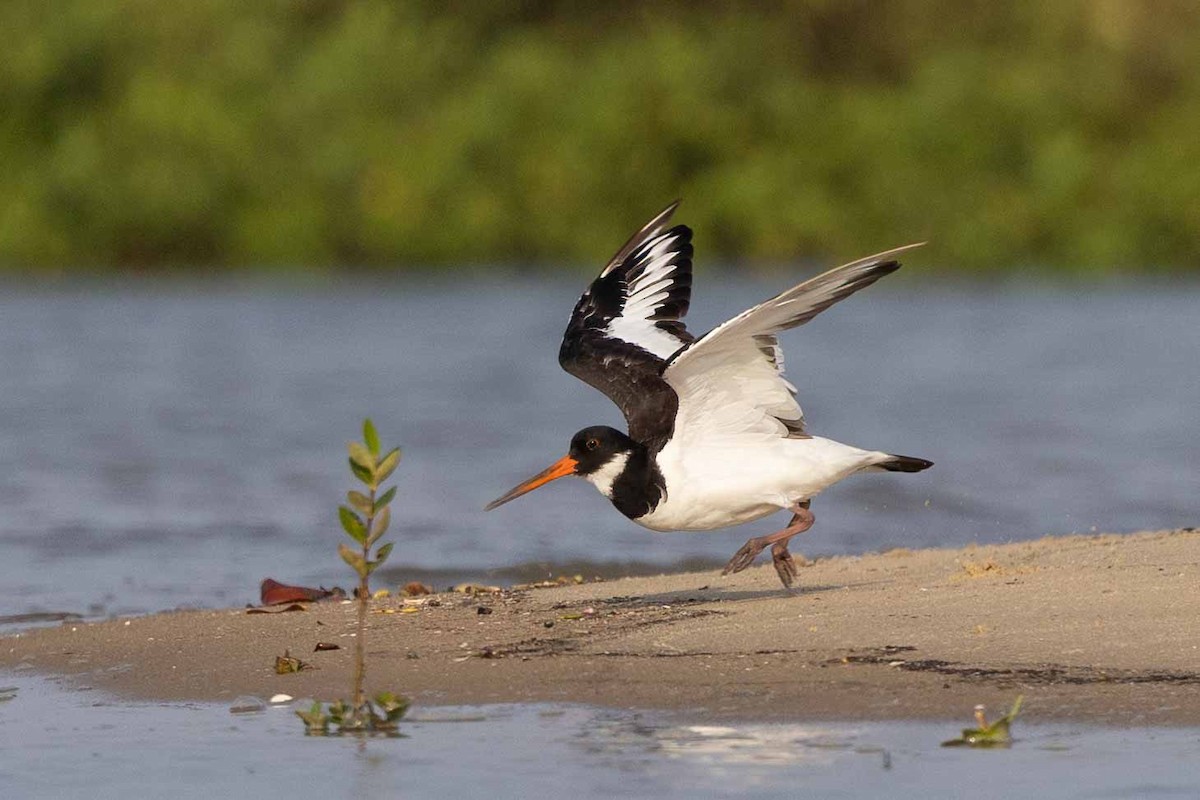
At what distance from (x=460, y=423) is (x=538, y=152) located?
1299 cm

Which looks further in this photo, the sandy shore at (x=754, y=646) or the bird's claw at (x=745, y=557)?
the bird's claw at (x=745, y=557)

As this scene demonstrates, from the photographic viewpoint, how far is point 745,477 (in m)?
8.09

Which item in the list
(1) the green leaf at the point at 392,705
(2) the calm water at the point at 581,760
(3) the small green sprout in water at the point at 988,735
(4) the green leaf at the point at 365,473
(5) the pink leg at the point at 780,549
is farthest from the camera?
(5) the pink leg at the point at 780,549

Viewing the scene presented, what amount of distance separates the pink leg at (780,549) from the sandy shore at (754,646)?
12 cm

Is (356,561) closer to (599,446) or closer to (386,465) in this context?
(386,465)

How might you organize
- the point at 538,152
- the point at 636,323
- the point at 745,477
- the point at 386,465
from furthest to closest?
the point at 538,152 < the point at 636,323 < the point at 745,477 < the point at 386,465

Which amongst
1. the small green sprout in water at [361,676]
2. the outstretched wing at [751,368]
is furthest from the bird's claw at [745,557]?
the small green sprout in water at [361,676]

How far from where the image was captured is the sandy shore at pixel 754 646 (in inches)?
254

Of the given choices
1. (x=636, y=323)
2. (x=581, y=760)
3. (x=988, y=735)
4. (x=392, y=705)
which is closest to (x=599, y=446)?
(x=636, y=323)

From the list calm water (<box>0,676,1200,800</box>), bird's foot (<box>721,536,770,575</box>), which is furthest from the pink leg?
calm water (<box>0,676,1200,800</box>)

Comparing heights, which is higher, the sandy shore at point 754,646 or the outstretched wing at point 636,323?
the outstretched wing at point 636,323

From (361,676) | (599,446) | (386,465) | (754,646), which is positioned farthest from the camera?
(599,446)

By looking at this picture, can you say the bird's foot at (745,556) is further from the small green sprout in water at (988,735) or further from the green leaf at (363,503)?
the small green sprout in water at (988,735)

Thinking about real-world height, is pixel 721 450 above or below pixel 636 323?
below
